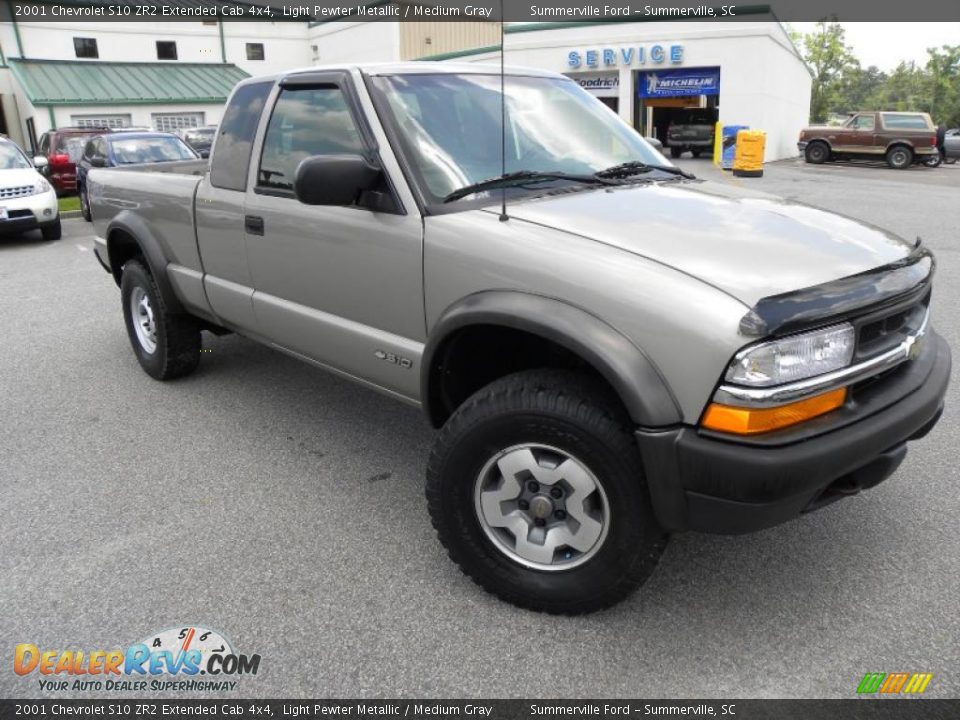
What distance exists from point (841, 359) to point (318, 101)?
2514mm

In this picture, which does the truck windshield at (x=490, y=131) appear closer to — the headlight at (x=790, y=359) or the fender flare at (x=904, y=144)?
the headlight at (x=790, y=359)

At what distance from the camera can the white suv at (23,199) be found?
10727 millimetres

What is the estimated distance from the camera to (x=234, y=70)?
127 feet

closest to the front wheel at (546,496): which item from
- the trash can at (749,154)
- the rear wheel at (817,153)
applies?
the trash can at (749,154)

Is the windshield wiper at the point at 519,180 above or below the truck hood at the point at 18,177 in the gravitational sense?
above

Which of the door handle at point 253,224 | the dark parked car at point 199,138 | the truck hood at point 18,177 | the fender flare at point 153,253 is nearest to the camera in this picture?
the door handle at point 253,224

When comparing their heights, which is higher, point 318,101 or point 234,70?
point 234,70

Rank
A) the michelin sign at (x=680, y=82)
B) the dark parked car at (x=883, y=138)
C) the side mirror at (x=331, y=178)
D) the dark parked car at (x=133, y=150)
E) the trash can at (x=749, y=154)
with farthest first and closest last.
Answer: the michelin sign at (x=680, y=82) → the dark parked car at (x=883, y=138) → the trash can at (x=749, y=154) → the dark parked car at (x=133, y=150) → the side mirror at (x=331, y=178)

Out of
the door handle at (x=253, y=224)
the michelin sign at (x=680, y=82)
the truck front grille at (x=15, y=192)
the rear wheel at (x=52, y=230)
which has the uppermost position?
the michelin sign at (x=680, y=82)

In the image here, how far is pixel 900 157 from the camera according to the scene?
80.3 ft

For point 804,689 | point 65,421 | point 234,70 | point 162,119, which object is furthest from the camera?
point 234,70

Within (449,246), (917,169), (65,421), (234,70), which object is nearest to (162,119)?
(234,70)

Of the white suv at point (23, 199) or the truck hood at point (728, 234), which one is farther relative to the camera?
the white suv at point (23, 199)

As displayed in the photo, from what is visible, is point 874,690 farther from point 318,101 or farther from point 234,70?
point 234,70
